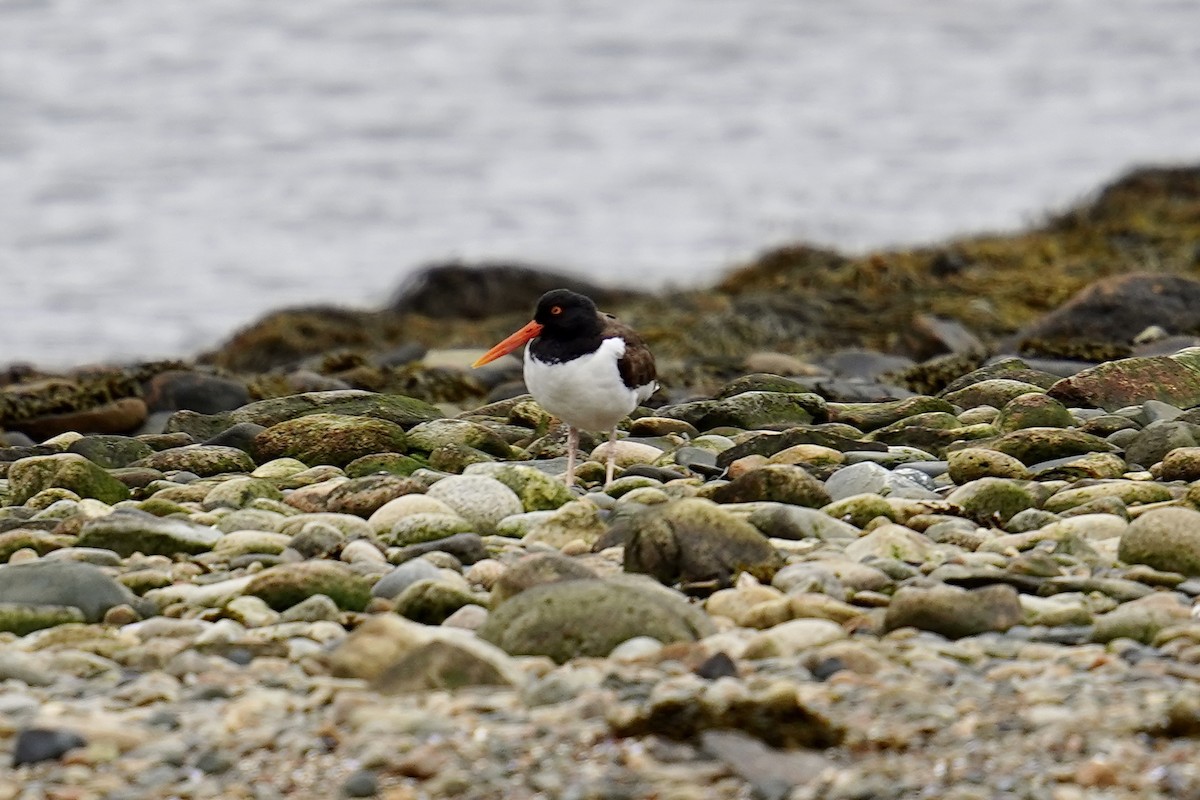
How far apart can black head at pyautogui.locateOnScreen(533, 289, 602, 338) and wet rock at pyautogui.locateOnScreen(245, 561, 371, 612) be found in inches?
91.1

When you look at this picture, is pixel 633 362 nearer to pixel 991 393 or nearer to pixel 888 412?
pixel 888 412

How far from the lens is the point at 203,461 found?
24.3ft

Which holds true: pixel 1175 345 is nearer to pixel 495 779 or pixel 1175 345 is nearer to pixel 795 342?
pixel 795 342

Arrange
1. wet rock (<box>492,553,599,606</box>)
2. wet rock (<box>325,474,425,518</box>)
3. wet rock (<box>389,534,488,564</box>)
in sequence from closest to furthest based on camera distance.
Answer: wet rock (<box>492,553,599,606</box>) → wet rock (<box>389,534,488,564</box>) → wet rock (<box>325,474,425,518</box>)

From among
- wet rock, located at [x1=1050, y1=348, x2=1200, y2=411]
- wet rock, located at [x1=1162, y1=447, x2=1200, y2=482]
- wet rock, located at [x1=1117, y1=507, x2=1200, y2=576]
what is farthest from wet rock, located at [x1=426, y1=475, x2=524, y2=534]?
wet rock, located at [x1=1050, y1=348, x2=1200, y2=411]

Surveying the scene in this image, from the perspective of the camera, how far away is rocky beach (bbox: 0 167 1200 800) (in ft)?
12.6

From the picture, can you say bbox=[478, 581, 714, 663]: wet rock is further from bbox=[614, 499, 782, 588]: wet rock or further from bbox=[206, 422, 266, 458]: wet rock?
bbox=[206, 422, 266, 458]: wet rock

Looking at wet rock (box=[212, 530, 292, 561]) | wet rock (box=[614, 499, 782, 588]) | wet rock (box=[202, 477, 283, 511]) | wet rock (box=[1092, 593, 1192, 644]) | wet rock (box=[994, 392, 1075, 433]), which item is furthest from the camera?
wet rock (box=[994, 392, 1075, 433])

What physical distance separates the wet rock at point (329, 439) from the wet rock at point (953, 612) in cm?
331

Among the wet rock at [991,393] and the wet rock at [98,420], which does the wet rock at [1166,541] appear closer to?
the wet rock at [991,393]

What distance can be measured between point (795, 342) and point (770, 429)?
5.86 metres

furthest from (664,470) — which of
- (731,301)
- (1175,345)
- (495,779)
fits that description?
(731,301)

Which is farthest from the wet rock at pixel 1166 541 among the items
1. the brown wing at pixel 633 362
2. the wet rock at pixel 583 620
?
the brown wing at pixel 633 362

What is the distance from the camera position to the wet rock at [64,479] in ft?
22.2
